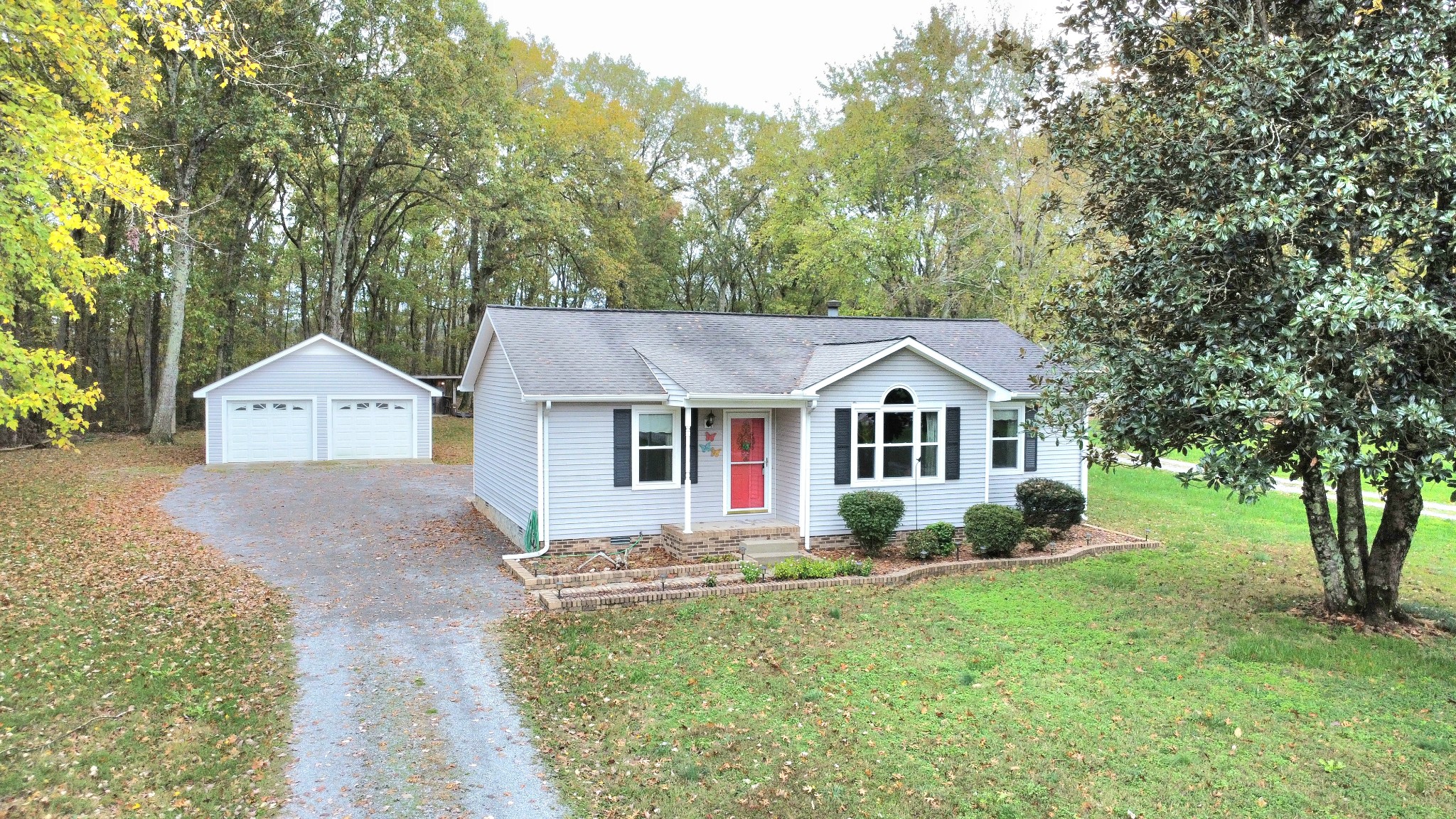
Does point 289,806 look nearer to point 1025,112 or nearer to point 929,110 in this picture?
point 1025,112

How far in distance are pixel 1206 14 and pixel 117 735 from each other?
12033mm

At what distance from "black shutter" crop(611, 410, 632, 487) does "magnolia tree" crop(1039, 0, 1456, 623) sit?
655 cm

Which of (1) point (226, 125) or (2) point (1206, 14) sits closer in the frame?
(2) point (1206, 14)

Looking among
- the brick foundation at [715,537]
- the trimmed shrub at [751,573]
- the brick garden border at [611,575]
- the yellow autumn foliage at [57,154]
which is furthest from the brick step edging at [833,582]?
the yellow autumn foliage at [57,154]

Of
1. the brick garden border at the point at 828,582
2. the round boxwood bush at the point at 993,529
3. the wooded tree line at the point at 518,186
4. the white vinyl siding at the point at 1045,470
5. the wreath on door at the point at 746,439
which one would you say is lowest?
the brick garden border at the point at 828,582

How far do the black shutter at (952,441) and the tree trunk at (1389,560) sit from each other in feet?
19.9

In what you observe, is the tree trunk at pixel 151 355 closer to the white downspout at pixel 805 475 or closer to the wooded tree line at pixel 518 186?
the wooded tree line at pixel 518 186

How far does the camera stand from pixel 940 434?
45.9 ft

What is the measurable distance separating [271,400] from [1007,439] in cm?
2029

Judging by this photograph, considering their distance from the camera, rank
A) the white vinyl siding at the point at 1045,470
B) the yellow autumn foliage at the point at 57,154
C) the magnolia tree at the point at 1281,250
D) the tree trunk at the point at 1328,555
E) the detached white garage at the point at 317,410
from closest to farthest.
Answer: the yellow autumn foliage at the point at 57,154 → the magnolia tree at the point at 1281,250 → the tree trunk at the point at 1328,555 → the white vinyl siding at the point at 1045,470 → the detached white garage at the point at 317,410

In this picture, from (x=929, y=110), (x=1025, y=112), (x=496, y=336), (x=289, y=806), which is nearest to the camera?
(x=289, y=806)

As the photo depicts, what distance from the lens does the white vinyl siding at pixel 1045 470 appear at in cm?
1477

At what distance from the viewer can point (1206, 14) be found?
8852 mm

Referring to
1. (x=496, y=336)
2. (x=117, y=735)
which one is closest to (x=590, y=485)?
(x=496, y=336)
